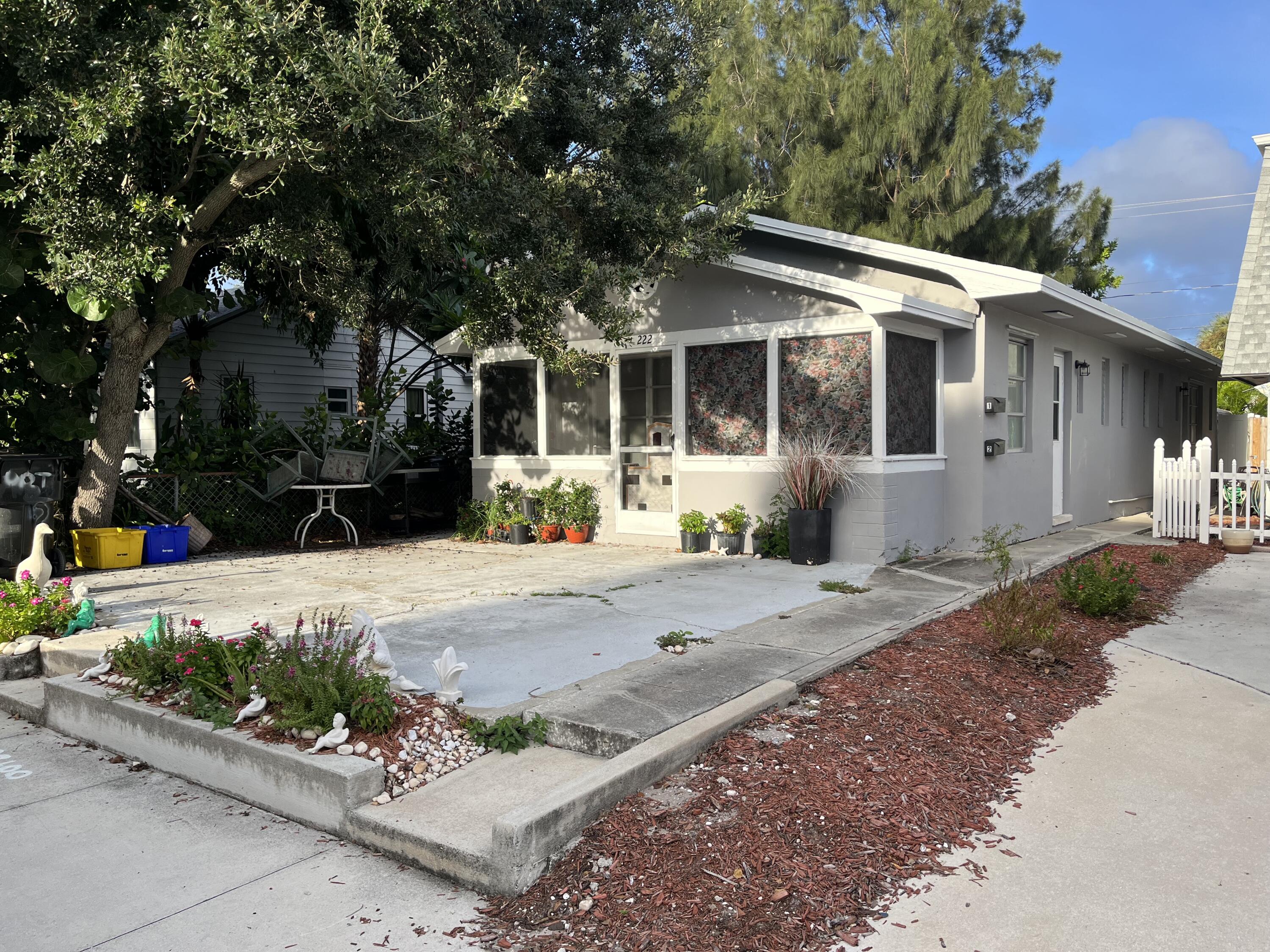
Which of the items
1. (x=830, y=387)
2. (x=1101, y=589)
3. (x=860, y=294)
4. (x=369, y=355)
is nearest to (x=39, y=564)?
(x=830, y=387)

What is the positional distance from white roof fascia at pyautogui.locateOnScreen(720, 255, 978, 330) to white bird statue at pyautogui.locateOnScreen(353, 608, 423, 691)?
5672mm

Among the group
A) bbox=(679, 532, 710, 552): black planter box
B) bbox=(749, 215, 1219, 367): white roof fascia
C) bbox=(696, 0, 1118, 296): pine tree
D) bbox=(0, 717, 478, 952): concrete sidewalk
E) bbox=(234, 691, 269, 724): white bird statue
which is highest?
bbox=(696, 0, 1118, 296): pine tree

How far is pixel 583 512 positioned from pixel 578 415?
1174 mm

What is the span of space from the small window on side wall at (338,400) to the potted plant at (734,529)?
10462mm

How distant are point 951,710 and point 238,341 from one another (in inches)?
579

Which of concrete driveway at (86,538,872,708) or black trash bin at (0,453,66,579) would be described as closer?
concrete driveway at (86,538,872,708)

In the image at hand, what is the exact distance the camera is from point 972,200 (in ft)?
55.2

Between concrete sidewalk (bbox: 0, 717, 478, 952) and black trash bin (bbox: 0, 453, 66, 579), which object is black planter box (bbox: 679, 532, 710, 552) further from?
concrete sidewalk (bbox: 0, 717, 478, 952)

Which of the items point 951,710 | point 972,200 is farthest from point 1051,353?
point 951,710

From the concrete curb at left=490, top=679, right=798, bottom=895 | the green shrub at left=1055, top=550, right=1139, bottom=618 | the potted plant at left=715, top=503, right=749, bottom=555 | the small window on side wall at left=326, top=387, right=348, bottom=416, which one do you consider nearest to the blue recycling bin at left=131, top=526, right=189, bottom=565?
the potted plant at left=715, top=503, right=749, bottom=555

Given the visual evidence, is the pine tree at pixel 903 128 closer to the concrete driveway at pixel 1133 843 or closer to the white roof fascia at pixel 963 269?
Result: the white roof fascia at pixel 963 269

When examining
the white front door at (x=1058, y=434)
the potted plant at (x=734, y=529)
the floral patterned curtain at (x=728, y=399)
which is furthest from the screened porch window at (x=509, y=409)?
the white front door at (x=1058, y=434)

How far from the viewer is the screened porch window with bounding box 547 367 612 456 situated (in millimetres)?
→ 10742

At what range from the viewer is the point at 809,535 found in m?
8.64
